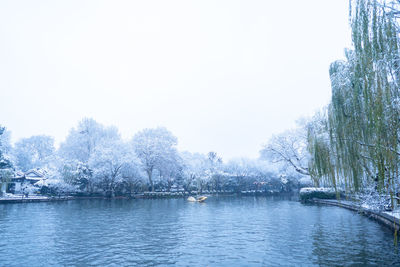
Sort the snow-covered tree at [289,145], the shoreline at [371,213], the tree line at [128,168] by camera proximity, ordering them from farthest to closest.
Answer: the tree line at [128,168] < the snow-covered tree at [289,145] < the shoreline at [371,213]

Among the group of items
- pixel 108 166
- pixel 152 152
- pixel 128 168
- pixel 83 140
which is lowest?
pixel 128 168

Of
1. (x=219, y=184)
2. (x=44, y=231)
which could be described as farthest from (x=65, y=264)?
(x=219, y=184)

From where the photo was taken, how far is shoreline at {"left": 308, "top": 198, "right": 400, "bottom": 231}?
41.8 feet

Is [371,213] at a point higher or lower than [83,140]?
lower

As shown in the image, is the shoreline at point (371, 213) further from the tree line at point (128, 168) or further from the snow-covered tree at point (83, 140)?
the snow-covered tree at point (83, 140)

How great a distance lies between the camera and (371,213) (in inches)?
671

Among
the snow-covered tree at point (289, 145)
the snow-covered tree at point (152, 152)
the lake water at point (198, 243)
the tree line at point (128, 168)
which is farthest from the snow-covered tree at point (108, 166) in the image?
the lake water at point (198, 243)

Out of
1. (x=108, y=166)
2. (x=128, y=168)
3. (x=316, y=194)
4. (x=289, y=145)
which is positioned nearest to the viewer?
(x=316, y=194)

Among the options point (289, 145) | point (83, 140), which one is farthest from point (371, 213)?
point (83, 140)

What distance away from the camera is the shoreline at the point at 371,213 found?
502 inches

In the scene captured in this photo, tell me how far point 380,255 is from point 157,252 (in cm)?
804

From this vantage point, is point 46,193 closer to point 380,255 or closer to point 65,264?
point 65,264

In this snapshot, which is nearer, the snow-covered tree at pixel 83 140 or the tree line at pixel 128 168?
the tree line at pixel 128 168

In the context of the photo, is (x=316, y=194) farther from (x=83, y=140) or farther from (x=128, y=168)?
(x=83, y=140)
